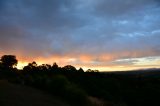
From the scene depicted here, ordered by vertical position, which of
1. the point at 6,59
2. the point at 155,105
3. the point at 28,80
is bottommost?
the point at 155,105

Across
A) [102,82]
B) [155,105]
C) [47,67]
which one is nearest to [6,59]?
[47,67]

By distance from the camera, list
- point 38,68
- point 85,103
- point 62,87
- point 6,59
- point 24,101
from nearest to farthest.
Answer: point 24,101 < point 85,103 < point 62,87 < point 38,68 < point 6,59

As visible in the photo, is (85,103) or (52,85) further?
(52,85)

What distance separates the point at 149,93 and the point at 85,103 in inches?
949

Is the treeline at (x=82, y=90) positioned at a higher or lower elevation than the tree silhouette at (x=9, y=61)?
lower

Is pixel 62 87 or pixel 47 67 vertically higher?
pixel 47 67

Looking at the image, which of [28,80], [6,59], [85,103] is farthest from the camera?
[6,59]

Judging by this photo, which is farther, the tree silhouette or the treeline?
the tree silhouette

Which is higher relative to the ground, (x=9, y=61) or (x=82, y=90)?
(x=9, y=61)

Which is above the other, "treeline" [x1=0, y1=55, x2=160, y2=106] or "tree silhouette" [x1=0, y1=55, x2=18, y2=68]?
"tree silhouette" [x1=0, y1=55, x2=18, y2=68]

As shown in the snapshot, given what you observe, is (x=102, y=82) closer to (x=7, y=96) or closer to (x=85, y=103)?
(x=85, y=103)

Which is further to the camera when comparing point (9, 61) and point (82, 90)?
point (9, 61)

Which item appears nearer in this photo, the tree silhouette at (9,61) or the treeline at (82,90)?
the treeline at (82,90)

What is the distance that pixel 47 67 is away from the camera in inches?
3435
